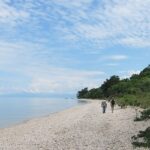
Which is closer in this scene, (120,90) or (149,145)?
(149,145)

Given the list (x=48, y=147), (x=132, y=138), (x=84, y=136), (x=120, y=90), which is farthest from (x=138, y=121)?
(x=120, y=90)

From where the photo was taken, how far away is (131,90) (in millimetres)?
114875

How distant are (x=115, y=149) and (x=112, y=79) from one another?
521 ft

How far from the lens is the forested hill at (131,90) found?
75900mm

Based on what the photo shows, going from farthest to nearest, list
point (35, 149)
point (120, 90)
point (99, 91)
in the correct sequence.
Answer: point (99, 91) < point (120, 90) < point (35, 149)

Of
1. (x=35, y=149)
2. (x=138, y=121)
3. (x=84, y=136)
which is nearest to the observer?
(x=35, y=149)

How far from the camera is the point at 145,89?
363 ft

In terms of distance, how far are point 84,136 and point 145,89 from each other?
275ft

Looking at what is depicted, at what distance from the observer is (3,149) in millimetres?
25500

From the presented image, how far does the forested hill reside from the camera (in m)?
75.9

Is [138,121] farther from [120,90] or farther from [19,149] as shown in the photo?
[120,90]

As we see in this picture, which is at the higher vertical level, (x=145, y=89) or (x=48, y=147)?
(x=145, y=89)

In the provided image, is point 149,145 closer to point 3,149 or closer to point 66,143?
→ point 66,143

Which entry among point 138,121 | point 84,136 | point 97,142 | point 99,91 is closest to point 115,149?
point 97,142
